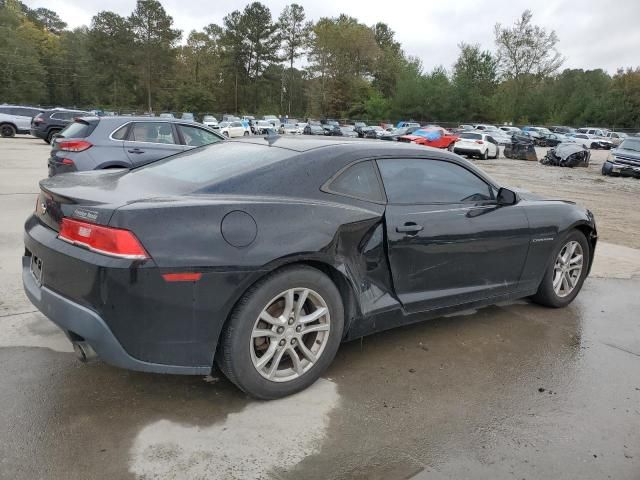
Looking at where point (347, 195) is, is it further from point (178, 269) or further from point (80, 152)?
point (80, 152)

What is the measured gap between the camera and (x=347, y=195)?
132 inches

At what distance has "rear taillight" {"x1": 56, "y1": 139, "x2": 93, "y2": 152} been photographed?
7809 millimetres

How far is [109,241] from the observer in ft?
8.47

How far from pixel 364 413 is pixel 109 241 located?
1634mm

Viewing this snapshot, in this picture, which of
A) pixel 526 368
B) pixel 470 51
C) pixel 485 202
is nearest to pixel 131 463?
pixel 526 368

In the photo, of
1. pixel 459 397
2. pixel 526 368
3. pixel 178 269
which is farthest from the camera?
pixel 526 368

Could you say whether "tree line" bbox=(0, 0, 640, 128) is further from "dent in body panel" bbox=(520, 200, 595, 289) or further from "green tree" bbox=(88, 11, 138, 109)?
"dent in body panel" bbox=(520, 200, 595, 289)

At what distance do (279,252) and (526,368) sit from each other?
2.01 meters

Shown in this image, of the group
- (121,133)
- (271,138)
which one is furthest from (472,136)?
(271,138)

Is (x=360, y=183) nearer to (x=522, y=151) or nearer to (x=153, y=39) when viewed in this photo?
(x=522, y=151)

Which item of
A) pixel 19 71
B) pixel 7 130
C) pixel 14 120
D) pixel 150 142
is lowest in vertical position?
pixel 7 130

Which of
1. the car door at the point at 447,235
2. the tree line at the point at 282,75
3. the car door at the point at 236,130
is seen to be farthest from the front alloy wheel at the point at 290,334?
the tree line at the point at 282,75

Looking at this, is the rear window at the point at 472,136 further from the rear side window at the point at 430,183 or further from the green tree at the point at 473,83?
the green tree at the point at 473,83

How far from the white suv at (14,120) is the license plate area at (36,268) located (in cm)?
2644
